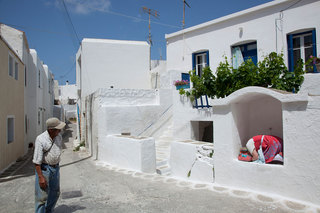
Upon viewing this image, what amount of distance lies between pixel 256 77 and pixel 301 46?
4011 millimetres

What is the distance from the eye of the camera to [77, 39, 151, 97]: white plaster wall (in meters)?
16.4

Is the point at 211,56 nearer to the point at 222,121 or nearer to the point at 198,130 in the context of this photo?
the point at 198,130

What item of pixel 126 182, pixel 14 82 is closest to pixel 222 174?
pixel 126 182

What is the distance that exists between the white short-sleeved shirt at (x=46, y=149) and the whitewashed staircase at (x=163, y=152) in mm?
5242

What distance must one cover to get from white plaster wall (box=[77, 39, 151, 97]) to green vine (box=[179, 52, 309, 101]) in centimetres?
933

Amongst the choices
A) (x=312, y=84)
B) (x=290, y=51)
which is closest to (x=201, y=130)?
(x=290, y=51)

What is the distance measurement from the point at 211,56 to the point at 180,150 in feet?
21.0

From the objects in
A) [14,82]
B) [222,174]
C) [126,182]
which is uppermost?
[14,82]

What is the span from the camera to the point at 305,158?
4.36m

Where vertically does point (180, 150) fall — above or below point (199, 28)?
below

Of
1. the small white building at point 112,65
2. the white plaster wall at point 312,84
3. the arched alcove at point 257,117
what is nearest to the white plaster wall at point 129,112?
the small white building at point 112,65

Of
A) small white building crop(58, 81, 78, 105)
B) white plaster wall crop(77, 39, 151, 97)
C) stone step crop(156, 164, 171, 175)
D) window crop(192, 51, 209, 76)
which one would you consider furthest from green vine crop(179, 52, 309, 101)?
small white building crop(58, 81, 78, 105)

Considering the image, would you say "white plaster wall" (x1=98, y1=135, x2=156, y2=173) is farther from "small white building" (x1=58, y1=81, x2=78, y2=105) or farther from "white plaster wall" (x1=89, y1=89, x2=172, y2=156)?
"small white building" (x1=58, y1=81, x2=78, y2=105)

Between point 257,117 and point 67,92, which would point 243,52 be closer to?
point 257,117
